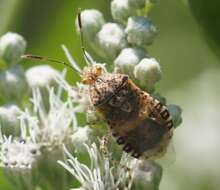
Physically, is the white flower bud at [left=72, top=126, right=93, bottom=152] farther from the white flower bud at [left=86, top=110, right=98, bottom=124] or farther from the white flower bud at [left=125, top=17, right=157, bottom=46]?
Answer: the white flower bud at [left=125, top=17, right=157, bottom=46]

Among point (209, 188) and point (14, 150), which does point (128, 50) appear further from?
point (209, 188)

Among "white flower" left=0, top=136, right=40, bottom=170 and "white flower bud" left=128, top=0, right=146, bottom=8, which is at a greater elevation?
"white flower bud" left=128, top=0, right=146, bottom=8

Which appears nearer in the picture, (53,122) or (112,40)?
(112,40)

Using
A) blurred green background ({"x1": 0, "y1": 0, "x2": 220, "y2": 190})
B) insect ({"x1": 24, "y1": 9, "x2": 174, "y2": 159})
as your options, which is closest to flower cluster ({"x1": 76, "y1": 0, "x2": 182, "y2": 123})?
insect ({"x1": 24, "y1": 9, "x2": 174, "y2": 159})

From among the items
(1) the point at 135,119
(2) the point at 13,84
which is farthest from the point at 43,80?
(1) the point at 135,119

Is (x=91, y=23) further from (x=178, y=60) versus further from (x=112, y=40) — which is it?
(x=178, y=60)

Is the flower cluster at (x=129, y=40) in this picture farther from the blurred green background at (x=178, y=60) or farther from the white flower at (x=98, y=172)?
the blurred green background at (x=178, y=60)
